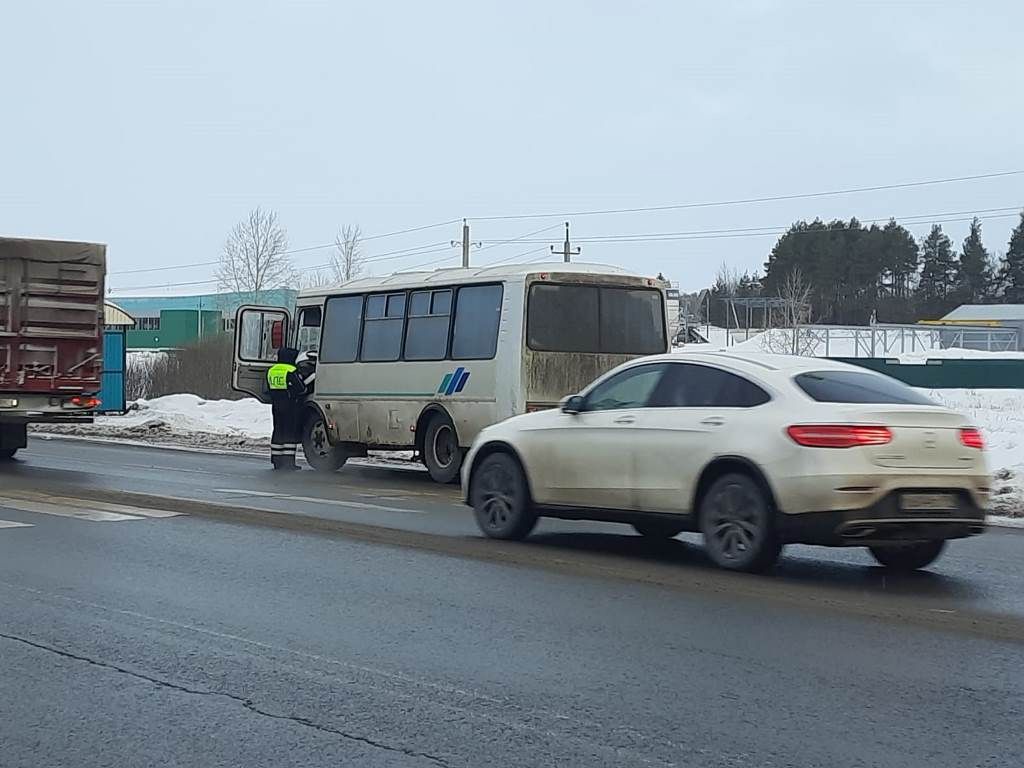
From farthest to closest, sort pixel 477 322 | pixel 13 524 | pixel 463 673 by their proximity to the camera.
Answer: pixel 477 322, pixel 13 524, pixel 463 673

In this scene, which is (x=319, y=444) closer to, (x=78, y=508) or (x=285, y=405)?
(x=285, y=405)

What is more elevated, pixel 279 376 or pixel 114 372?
pixel 114 372

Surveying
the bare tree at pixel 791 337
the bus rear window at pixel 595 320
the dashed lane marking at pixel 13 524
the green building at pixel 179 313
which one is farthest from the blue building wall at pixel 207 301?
the dashed lane marking at pixel 13 524

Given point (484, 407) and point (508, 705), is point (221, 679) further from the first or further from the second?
point (484, 407)

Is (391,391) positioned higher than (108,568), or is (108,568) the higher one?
(391,391)

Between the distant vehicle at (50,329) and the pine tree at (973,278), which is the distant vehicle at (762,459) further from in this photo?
the pine tree at (973,278)

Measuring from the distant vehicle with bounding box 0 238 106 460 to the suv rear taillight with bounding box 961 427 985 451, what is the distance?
13901 millimetres

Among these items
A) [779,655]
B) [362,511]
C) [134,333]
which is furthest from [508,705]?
[134,333]

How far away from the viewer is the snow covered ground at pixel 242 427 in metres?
17.9

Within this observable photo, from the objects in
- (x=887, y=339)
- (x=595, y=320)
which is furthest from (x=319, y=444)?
(x=887, y=339)

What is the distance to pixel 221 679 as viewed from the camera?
265 inches

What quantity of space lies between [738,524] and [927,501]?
1276 millimetres

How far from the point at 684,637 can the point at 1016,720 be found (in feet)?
Result: 6.86

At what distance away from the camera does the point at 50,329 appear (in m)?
19.9
